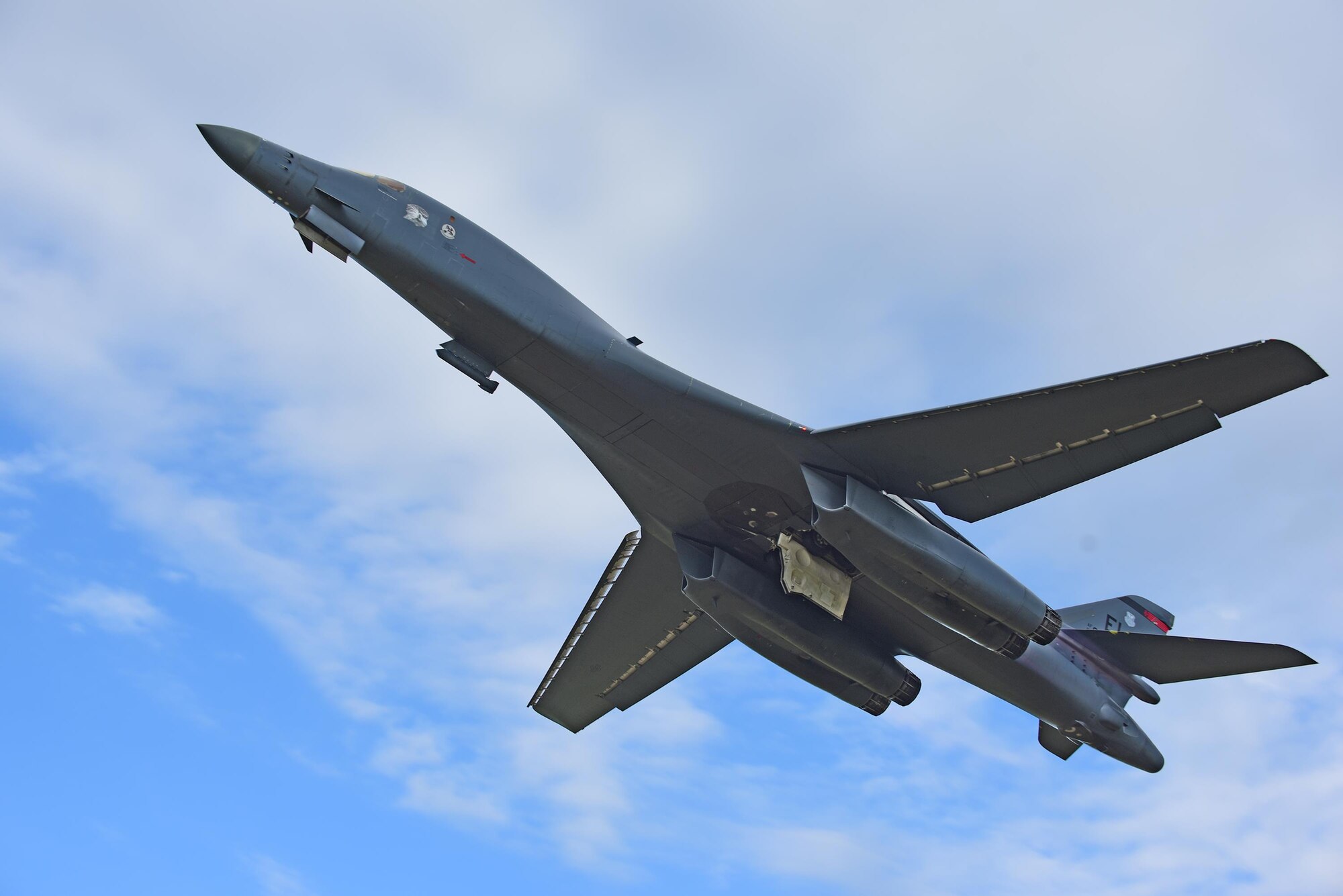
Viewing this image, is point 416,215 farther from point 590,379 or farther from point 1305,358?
point 1305,358

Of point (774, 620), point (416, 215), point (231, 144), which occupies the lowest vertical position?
point (774, 620)

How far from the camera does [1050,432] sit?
20641 millimetres

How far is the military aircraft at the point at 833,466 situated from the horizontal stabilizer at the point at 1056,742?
3.62 ft

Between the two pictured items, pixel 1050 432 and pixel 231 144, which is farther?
pixel 1050 432

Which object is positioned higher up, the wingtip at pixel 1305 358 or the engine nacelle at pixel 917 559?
the wingtip at pixel 1305 358

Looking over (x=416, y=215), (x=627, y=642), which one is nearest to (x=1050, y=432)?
(x=416, y=215)

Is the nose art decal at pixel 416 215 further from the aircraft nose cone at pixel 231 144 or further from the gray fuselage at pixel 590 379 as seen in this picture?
the aircraft nose cone at pixel 231 144

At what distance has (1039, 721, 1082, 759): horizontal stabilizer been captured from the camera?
26250 mm

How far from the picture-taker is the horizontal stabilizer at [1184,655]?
22.7 metres

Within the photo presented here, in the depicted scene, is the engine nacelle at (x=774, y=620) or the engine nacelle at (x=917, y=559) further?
the engine nacelle at (x=774, y=620)

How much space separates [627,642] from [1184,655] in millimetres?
11854

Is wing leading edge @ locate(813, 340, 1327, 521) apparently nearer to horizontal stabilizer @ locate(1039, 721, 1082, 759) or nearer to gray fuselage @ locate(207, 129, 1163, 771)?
gray fuselage @ locate(207, 129, 1163, 771)

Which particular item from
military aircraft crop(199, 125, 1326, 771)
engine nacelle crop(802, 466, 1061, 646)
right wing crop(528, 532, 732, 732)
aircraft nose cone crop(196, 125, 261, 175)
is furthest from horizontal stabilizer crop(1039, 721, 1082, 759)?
aircraft nose cone crop(196, 125, 261, 175)

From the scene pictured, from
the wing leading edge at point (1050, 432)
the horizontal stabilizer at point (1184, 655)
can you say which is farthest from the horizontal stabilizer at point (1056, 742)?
the wing leading edge at point (1050, 432)
